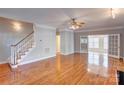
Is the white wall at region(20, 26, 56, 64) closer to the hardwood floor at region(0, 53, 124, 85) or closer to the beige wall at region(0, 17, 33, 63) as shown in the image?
the beige wall at region(0, 17, 33, 63)

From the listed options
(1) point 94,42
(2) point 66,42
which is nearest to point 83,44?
(1) point 94,42

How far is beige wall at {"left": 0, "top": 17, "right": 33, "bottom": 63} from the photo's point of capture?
634 centimetres

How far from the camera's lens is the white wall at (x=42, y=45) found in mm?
7514

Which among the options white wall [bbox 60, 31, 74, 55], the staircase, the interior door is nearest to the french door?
the interior door

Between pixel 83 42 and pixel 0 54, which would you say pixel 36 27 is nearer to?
pixel 0 54

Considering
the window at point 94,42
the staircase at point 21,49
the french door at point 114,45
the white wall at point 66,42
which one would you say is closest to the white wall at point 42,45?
the staircase at point 21,49

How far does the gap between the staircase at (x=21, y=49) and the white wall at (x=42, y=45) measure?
1.16 feet

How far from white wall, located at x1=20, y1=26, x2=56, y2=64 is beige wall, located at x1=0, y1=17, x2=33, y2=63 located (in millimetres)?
838

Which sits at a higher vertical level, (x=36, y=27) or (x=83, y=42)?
(x=36, y=27)

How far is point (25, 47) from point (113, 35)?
700 centimetres

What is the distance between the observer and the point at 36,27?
7.84m

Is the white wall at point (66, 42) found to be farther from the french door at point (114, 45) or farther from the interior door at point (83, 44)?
the french door at point (114, 45)
